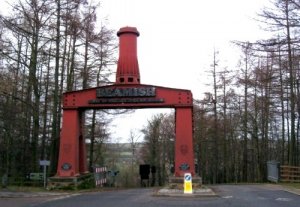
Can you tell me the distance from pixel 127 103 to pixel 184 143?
139 inches

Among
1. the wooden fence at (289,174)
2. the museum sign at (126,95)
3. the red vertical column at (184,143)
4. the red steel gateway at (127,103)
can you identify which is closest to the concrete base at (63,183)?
the red steel gateway at (127,103)

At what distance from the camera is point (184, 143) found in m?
21.9

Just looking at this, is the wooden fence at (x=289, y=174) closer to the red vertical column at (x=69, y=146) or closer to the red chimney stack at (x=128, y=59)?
the red chimney stack at (x=128, y=59)

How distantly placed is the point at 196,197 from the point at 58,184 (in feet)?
26.1

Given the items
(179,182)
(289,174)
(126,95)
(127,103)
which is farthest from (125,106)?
(289,174)

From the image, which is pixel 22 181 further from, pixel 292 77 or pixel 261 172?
pixel 261 172

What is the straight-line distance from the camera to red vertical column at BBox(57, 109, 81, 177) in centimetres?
2256

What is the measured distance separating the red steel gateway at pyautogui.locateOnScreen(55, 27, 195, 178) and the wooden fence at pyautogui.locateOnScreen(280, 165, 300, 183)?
9.20 meters

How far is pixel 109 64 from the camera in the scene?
1326 inches

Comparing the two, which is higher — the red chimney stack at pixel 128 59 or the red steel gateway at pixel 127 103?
the red chimney stack at pixel 128 59

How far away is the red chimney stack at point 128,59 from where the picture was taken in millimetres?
23266

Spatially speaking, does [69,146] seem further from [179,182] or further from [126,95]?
[179,182]

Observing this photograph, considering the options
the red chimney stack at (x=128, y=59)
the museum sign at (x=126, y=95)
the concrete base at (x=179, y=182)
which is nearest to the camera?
the concrete base at (x=179, y=182)

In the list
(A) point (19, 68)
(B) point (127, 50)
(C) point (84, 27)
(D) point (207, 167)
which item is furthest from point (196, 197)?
(D) point (207, 167)
